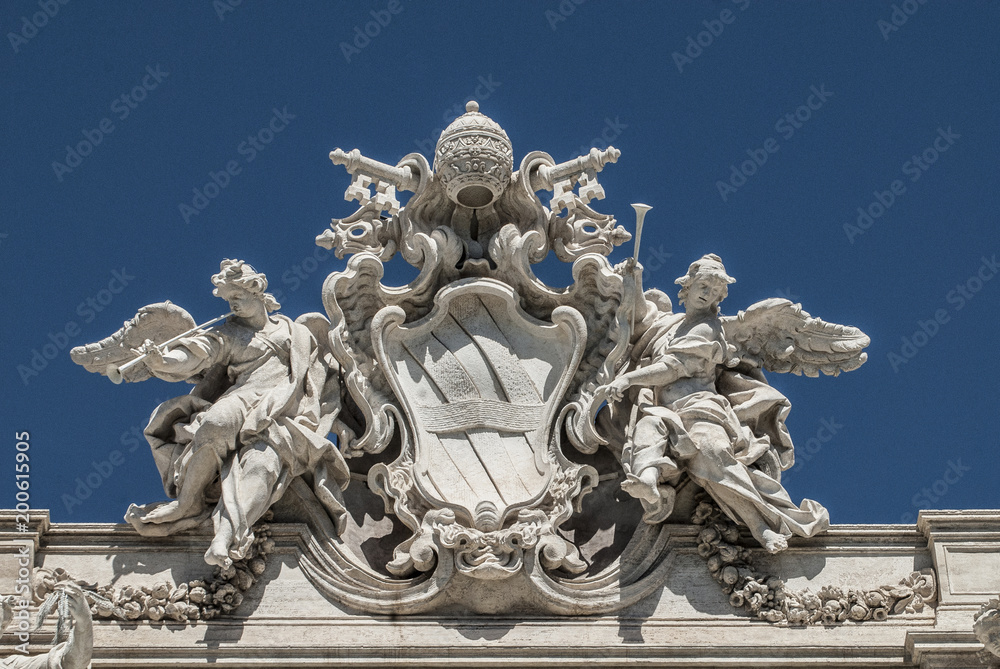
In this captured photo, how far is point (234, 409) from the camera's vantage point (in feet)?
58.0

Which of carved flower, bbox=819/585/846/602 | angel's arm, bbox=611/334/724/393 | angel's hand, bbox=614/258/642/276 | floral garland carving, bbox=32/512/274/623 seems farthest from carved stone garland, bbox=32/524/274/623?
carved flower, bbox=819/585/846/602

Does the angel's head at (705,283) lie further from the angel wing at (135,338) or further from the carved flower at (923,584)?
the angel wing at (135,338)

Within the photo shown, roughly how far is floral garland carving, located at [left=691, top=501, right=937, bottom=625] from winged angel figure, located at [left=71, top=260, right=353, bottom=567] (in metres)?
2.79

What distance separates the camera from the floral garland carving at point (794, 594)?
1723 centimetres

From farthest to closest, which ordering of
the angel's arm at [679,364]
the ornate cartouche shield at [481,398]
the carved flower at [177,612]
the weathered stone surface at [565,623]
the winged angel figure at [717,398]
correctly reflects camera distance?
the angel's arm at [679,364] < the ornate cartouche shield at [481,398] < the winged angel figure at [717,398] < the carved flower at [177,612] < the weathered stone surface at [565,623]

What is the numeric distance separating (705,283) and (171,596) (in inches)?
181

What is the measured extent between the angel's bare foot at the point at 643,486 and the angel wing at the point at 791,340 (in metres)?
1.54

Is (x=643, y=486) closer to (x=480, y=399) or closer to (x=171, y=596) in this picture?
(x=480, y=399)

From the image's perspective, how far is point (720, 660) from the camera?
16938 millimetres

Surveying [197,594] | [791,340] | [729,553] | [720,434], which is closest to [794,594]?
[729,553]

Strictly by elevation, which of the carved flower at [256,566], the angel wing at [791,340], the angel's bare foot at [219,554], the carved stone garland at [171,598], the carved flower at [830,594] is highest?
the angel wing at [791,340]

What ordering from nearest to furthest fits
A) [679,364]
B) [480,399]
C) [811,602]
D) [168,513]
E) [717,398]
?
[811,602], [168,513], [717,398], [679,364], [480,399]

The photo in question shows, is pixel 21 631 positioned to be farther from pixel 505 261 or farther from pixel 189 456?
pixel 505 261

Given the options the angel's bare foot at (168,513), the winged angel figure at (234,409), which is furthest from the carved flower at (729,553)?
the angel's bare foot at (168,513)
